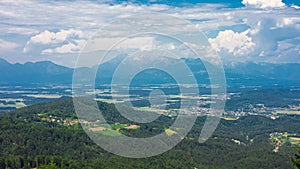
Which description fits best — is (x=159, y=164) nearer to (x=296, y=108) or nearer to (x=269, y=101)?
(x=296, y=108)

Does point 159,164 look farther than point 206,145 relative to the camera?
No

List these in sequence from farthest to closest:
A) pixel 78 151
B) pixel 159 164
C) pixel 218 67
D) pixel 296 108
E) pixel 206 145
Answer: pixel 296 108, pixel 206 145, pixel 78 151, pixel 159 164, pixel 218 67

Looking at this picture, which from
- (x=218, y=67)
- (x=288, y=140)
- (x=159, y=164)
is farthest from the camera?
(x=288, y=140)

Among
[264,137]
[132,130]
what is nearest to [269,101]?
[264,137]

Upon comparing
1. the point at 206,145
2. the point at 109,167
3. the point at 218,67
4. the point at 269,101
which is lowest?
the point at 269,101

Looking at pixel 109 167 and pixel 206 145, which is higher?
pixel 109 167

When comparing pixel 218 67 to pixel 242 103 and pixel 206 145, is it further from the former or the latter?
pixel 242 103
